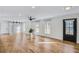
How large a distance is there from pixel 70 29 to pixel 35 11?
1.03 metres

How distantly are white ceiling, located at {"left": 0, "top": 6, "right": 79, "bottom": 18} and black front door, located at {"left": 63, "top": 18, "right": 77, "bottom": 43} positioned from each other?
0.23 metres

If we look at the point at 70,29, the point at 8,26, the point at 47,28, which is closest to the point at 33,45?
the point at 47,28

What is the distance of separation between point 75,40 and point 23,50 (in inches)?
52.1

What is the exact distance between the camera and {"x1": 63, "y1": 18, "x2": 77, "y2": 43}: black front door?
2.89 metres

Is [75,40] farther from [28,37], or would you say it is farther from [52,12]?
[28,37]

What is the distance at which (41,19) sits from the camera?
10.3 ft

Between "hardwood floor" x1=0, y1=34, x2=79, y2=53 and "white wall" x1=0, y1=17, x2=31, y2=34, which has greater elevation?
"white wall" x1=0, y1=17, x2=31, y2=34

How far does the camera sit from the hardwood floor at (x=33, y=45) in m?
2.85

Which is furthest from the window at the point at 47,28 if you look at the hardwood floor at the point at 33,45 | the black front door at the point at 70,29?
the black front door at the point at 70,29

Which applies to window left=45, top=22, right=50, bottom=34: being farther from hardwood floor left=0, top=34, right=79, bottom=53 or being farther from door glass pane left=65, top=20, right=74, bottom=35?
door glass pane left=65, top=20, right=74, bottom=35

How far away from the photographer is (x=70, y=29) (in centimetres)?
300

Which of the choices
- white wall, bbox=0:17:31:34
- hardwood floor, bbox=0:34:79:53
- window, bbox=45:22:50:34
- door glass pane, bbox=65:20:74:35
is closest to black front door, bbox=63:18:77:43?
door glass pane, bbox=65:20:74:35

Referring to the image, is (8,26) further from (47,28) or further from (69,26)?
(69,26)
